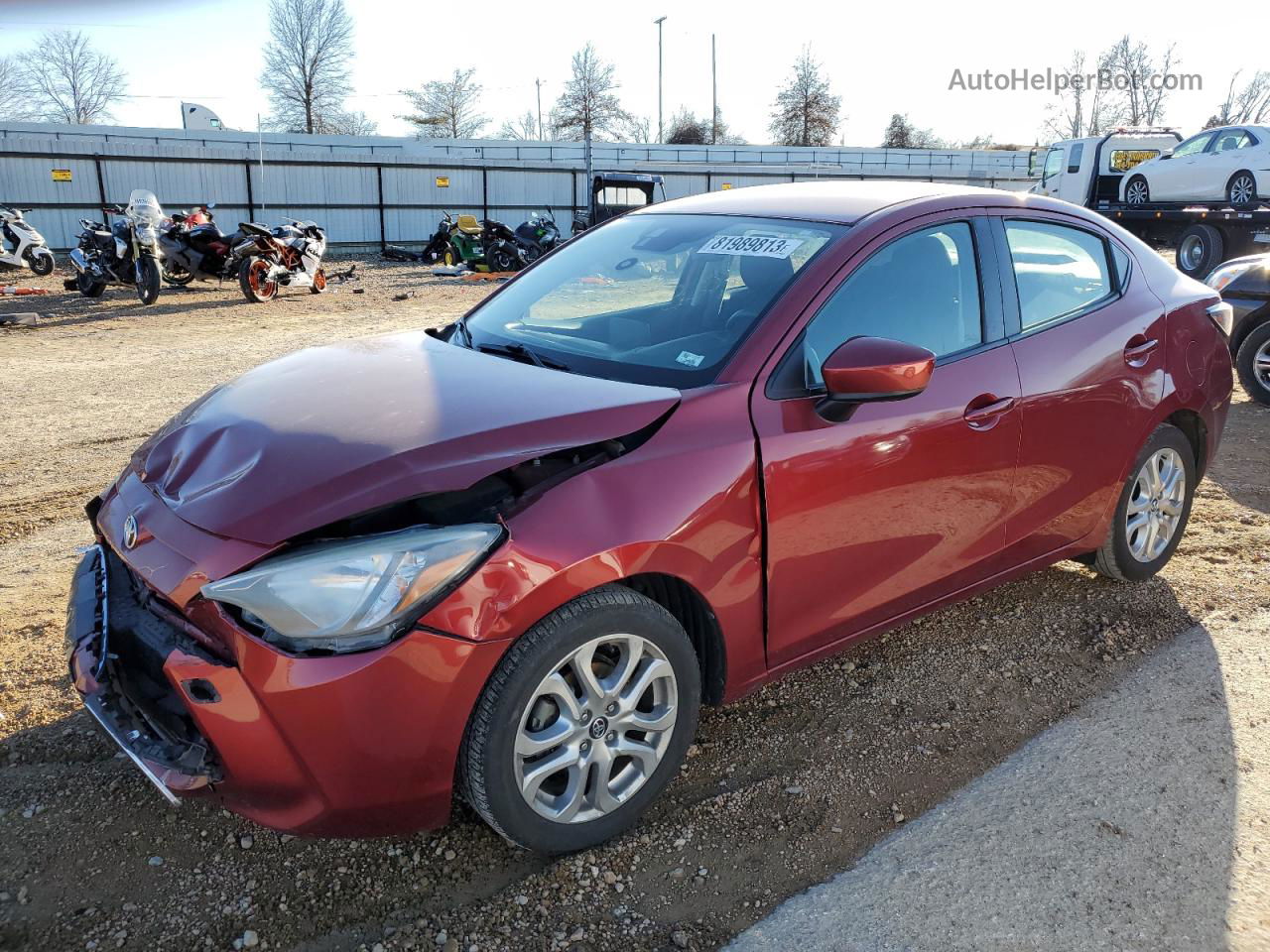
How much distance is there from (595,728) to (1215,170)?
19425mm

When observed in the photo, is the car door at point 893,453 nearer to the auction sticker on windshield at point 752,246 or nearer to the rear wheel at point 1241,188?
the auction sticker on windshield at point 752,246

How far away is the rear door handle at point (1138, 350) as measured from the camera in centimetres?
379

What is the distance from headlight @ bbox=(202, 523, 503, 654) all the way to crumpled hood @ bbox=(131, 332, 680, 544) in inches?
4.1

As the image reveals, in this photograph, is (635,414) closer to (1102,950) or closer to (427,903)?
(427,903)

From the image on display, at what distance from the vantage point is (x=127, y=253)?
14016 mm

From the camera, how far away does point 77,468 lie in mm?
5914

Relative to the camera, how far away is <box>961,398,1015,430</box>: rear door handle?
10.5ft

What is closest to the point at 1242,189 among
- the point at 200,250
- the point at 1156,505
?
the point at 1156,505

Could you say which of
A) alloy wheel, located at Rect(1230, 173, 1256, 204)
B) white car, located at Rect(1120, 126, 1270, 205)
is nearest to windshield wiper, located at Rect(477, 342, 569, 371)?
white car, located at Rect(1120, 126, 1270, 205)

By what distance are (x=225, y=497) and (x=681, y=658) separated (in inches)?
48.8

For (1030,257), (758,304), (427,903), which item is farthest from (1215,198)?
(427,903)

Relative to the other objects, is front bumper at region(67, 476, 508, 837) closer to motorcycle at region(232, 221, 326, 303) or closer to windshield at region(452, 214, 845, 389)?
windshield at region(452, 214, 845, 389)

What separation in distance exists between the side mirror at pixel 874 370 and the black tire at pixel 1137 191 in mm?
19716

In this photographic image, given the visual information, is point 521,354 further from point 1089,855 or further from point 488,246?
point 488,246
